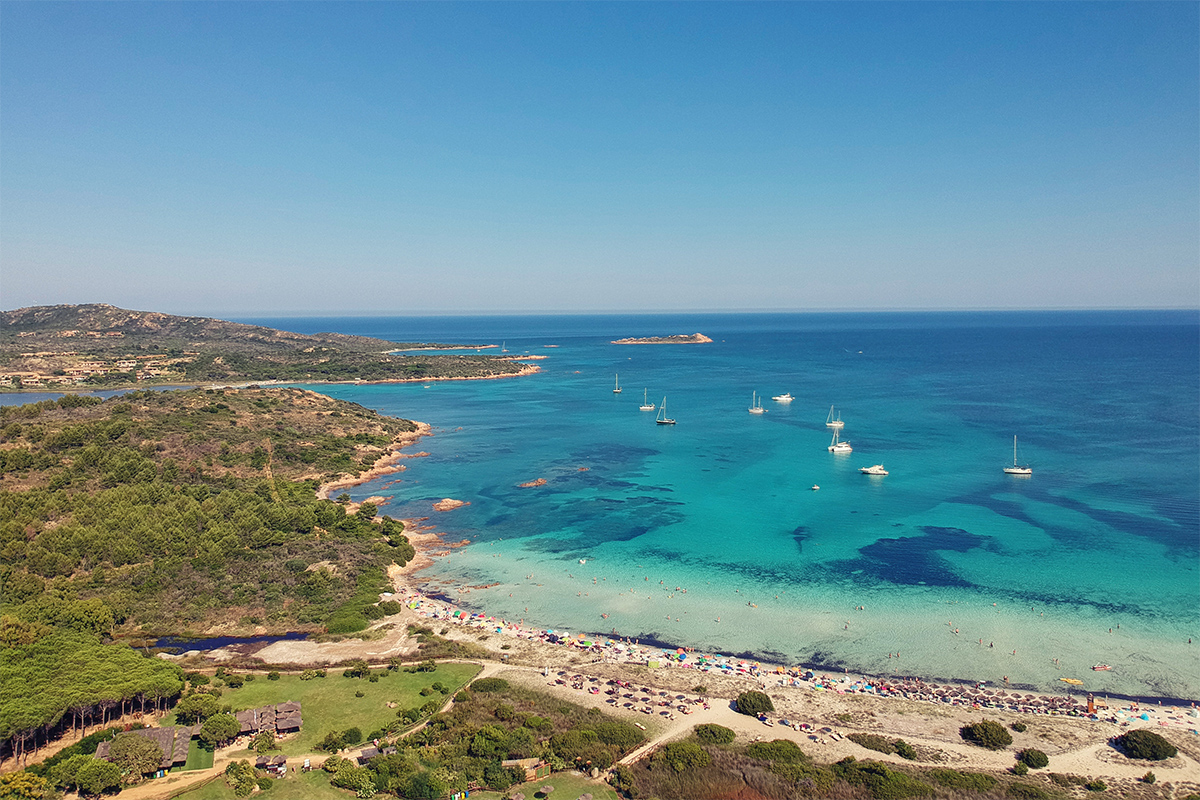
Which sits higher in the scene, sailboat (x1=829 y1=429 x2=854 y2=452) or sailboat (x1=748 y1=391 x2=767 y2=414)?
sailboat (x1=748 y1=391 x2=767 y2=414)

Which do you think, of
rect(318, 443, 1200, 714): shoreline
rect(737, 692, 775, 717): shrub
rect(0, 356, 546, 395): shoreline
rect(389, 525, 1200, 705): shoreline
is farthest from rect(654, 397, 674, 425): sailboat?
rect(737, 692, 775, 717): shrub

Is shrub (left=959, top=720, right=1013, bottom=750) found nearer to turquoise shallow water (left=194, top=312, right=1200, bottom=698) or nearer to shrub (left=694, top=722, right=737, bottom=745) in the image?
turquoise shallow water (left=194, top=312, right=1200, bottom=698)

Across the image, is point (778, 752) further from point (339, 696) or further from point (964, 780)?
point (339, 696)

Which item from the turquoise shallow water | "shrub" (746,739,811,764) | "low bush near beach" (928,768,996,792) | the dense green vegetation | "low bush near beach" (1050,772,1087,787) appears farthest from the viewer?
the turquoise shallow water

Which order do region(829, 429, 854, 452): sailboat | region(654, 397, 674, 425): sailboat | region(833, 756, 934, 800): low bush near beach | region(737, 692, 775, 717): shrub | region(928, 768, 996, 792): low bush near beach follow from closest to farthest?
region(833, 756, 934, 800): low bush near beach < region(928, 768, 996, 792): low bush near beach < region(737, 692, 775, 717): shrub < region(829, 429, 854, 452): sailboat < region(654, 397, 674, 425): sailboat

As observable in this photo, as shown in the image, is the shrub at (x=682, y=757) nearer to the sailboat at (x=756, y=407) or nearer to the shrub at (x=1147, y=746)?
the shrub at (x=1147, y=746)
